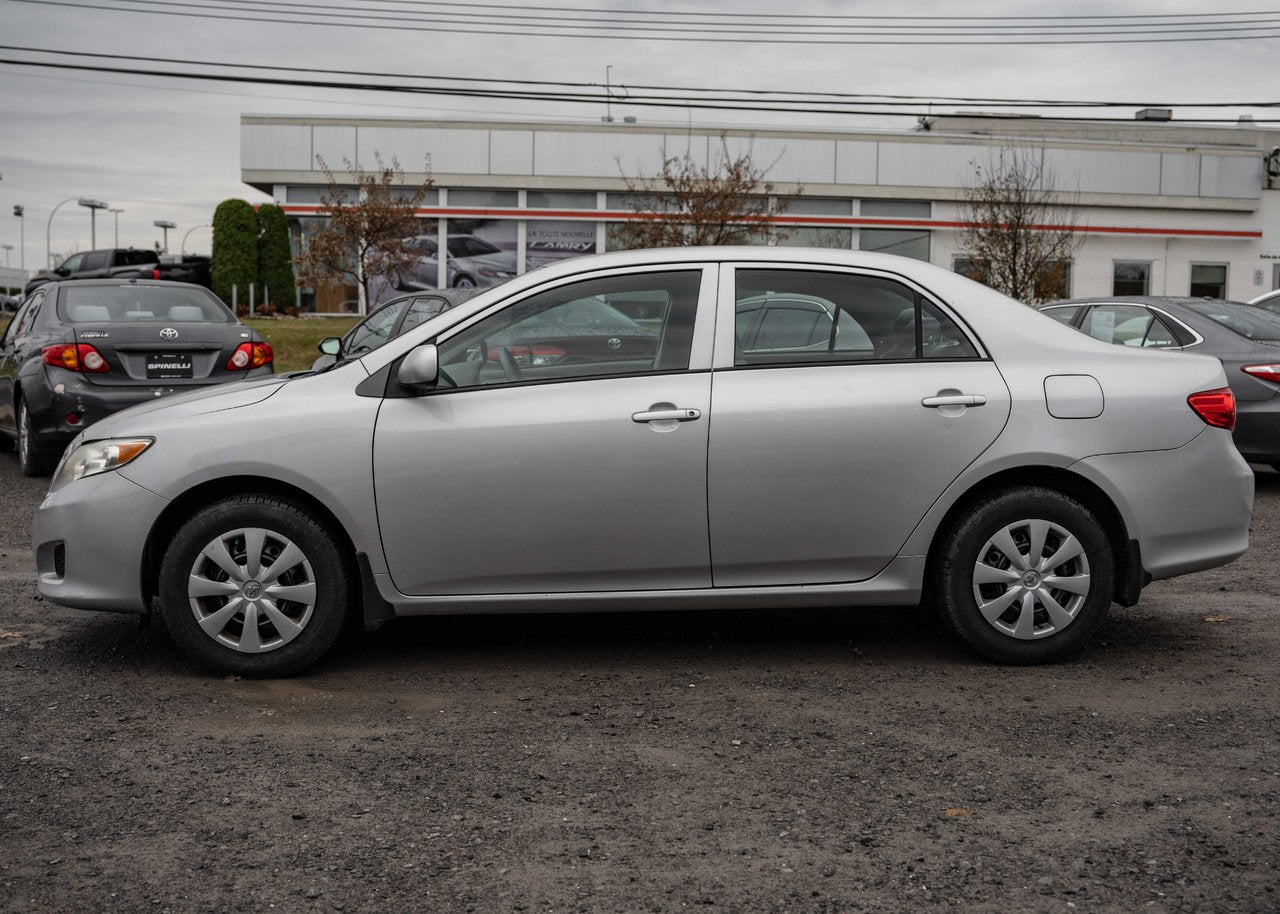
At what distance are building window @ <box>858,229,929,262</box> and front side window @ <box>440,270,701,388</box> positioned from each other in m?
34.5

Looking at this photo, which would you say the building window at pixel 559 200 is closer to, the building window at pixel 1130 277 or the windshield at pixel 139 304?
the building window at pixel 1130 277

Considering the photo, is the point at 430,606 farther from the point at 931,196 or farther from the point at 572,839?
the point at 931,196

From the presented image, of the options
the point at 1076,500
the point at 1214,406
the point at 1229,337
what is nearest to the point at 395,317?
the point at 1229,337

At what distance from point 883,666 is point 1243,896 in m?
2.19

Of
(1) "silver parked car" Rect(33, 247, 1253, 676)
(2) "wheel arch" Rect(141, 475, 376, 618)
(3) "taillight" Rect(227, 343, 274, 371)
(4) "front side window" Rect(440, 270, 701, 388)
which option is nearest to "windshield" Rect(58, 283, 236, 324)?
(3) "taillight" Rect(227, 343, 274, 371)

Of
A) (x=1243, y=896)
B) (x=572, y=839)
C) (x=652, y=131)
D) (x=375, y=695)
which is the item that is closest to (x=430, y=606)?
(x=375, y=695)

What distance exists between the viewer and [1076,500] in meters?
5.19

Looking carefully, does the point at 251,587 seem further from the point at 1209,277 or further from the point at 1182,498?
the point at 1209,277

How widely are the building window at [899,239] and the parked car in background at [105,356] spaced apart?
29.6 meters

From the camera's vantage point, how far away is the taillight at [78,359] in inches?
402

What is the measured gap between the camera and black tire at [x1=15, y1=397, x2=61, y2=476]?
1063 centimetres

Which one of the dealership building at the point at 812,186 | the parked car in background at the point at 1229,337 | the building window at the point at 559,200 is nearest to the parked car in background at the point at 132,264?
the dealership building at the point at 812,186

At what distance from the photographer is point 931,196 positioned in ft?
127

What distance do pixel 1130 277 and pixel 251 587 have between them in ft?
126
